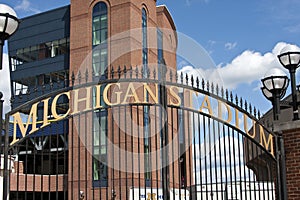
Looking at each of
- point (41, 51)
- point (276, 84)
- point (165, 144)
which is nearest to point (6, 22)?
point (165, 144)

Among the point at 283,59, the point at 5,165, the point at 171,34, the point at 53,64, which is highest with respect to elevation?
the point at 171,34

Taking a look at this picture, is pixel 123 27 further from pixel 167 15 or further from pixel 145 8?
pixel 167 15

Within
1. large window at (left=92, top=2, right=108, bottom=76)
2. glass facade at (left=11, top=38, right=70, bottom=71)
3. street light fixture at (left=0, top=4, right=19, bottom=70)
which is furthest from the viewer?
glass facade at (left=11, top=38, right=70, bottom=71)

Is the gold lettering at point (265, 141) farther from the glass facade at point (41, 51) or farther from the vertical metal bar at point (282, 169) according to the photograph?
the glass facade at point (41, 51)

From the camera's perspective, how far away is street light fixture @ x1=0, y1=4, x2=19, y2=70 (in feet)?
24.5

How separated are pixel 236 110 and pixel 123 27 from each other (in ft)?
97.9

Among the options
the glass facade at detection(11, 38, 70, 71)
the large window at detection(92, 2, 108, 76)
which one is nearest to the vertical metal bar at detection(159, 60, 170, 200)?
the large window at detection(92, 2, 108, 76)

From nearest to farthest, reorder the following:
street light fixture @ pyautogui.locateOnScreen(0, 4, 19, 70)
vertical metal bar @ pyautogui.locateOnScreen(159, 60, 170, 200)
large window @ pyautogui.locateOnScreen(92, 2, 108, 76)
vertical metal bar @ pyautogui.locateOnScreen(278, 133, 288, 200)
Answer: street light fixture @ pyautogui.locateOnScreen(0, 4, 19, 70), vertical metal bar @ pyautogui.locateOnScreen(159, 60, 170, 200), vertical metal bar @ pyautogui.locateOnScreen(278, 133, 288, 200), large window @ pyautogui.locateOnScreen(92, 2, 108, 76)

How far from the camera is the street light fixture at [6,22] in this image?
7480mm

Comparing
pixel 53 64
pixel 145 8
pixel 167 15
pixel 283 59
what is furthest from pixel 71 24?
pixel 283 59

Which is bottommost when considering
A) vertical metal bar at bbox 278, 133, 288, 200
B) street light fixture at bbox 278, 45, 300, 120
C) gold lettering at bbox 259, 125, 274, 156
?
vertical metal bar at bbox 278, 133, 288, 200

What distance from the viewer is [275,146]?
1011 centimetres

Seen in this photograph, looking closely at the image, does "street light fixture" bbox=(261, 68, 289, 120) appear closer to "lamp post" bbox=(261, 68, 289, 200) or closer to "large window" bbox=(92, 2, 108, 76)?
"lamp post" bbox=(261, 68, 289, 200)

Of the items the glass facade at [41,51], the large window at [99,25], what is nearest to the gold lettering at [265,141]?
the large window at [99,25]
